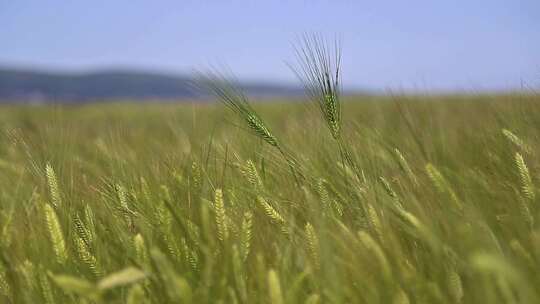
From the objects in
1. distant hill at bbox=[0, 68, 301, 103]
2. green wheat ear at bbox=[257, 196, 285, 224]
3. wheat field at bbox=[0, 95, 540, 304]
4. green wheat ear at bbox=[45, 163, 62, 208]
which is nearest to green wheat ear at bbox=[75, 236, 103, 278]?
wheat field at bbox=[0, 95, 540, 304]

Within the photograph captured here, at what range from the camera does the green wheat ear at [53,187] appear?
1211 millimetres

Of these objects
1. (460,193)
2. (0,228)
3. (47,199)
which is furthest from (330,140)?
(0,228)

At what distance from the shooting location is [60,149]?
1.46m

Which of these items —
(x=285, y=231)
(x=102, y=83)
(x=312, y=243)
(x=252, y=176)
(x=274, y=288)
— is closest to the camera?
(x=274, y=288)

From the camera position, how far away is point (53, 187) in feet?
4.06

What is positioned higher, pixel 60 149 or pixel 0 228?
pixel 60 149

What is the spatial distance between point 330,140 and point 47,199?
2.29 feet

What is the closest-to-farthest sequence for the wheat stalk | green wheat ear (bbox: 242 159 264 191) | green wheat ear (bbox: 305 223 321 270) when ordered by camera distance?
the wheat stalk
green wheat ear (bbox: 305 223 321 270)
green wheat ear (bbox: 242 159 264 191)

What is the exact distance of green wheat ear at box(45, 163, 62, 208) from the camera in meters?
1.21

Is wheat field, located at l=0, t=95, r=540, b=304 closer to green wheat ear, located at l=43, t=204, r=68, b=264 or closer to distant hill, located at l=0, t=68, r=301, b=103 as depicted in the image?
green wheat ear, located at l=43, t=204, r=68, b=264

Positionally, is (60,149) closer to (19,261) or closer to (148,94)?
(19,261)

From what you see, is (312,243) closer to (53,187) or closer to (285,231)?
(285,231)

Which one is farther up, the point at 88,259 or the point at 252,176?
the point at 252,176

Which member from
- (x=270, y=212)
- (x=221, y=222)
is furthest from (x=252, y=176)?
(x=221, y=222)
